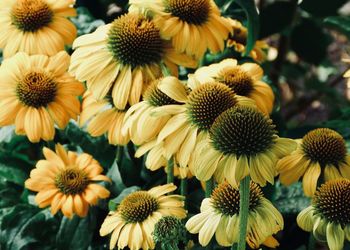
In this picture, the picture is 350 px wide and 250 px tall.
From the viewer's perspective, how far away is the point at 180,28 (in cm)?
155

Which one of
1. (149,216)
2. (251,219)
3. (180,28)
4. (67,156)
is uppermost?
(180,28)

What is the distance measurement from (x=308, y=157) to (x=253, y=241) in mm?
318

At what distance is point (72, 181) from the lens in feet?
5.42

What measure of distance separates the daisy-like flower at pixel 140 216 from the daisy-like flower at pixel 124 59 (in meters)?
0.22

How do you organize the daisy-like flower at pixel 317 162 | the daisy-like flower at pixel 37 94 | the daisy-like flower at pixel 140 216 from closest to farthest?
1. the daisy-like flower at pixel 140 216
2. the daisy-like flower at pixel 317 162
3. the daisy-like flower at pixel 37 94

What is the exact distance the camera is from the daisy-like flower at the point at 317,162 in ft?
4.92

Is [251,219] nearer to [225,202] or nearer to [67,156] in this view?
[225,202]

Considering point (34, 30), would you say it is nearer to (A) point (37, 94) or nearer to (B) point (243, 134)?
(A) point (37, 94)

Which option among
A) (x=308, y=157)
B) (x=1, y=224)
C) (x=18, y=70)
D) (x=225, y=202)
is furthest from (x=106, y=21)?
(x=225, y=202)

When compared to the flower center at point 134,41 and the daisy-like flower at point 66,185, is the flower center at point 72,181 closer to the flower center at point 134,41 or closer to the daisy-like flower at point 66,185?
the daisy-like flower at point 66,185

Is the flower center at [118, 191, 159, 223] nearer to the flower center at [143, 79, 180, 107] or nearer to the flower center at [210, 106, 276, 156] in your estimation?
the flower center at [143, 79, 180, 107]

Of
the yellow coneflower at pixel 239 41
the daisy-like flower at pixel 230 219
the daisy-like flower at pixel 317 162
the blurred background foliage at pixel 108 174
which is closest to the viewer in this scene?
the daisy-like flower at pixel 230 219

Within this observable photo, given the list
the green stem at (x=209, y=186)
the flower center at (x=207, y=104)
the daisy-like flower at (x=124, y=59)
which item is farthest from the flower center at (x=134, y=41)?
the green stem at (x=209, y=186)

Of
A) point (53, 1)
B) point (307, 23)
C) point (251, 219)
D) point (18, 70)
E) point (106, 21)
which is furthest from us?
point (307, 23)
